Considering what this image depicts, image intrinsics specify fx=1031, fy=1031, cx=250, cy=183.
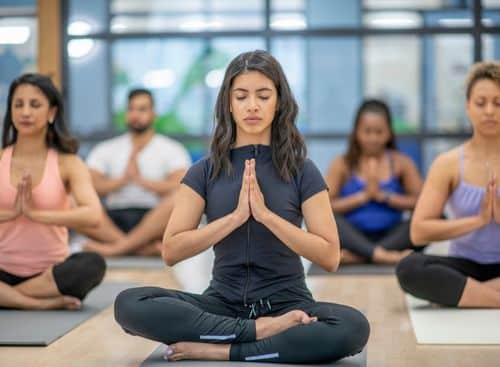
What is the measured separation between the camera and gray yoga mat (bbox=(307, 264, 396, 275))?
18.4 feet

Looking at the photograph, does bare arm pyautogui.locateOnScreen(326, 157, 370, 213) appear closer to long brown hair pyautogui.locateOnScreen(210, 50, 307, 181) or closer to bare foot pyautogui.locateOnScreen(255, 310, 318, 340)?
long brown hair pyautogui.locateOnScreen(210, 50, 307, 181)

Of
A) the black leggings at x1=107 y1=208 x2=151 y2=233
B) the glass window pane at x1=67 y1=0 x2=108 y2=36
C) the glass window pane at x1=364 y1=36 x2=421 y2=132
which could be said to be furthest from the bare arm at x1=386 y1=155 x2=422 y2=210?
the glass window pane at x1=67 y1=0 x2=108 y2=36

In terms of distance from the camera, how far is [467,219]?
411 cm

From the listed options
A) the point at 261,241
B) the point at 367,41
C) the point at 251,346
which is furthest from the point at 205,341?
the point at 367,41

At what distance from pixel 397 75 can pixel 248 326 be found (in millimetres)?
4753

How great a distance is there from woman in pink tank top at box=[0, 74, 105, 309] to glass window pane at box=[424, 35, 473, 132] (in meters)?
3.86

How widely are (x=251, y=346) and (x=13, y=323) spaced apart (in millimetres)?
1203

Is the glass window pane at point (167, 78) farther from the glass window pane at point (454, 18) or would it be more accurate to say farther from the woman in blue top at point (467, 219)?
the woman in blue top at point (467, 219)

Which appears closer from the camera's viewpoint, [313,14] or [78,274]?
[78,274]

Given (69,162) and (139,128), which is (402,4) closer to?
(139,128)

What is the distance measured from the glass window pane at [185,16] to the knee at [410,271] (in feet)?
→ 12.1

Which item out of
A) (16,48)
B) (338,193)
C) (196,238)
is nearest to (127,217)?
(338,193)

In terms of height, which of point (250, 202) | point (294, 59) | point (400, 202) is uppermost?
point (294, 59)

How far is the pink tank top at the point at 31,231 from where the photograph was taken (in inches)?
167
